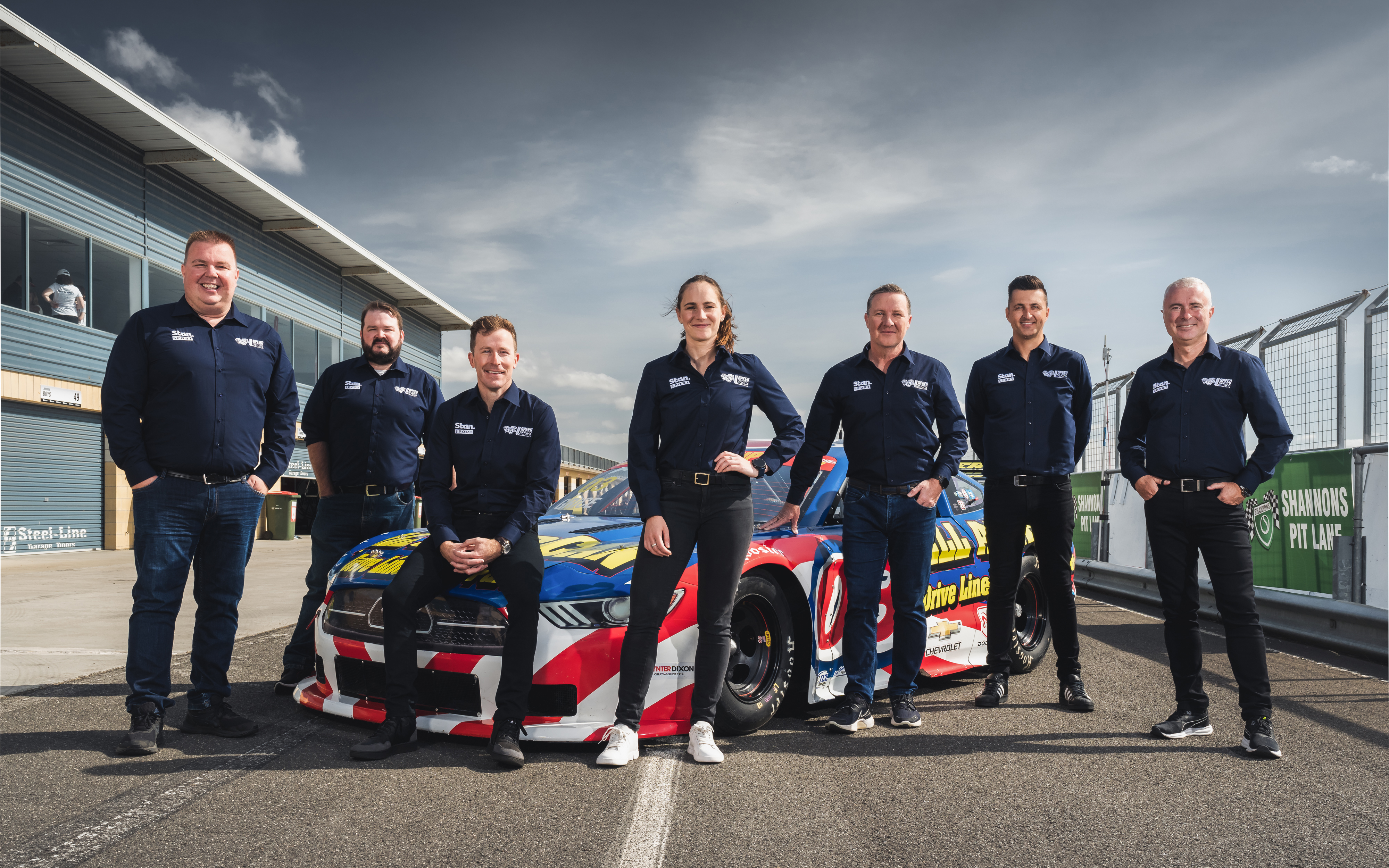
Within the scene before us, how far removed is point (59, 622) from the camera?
7.36 metres

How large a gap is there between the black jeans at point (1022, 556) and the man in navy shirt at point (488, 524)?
2.38 meters

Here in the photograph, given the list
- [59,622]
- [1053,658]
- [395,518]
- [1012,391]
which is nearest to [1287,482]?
[1053,658]

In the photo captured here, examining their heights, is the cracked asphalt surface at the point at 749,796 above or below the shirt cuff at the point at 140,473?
below

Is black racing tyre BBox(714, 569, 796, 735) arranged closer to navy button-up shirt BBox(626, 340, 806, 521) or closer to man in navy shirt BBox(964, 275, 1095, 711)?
navy button-up shirt BBox(626, 340, 806, 521)

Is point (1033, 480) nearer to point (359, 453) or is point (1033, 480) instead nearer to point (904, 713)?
point (904, 713)

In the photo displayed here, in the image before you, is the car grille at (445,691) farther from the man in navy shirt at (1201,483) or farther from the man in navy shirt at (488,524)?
the man in navy shirt at (1201,483)

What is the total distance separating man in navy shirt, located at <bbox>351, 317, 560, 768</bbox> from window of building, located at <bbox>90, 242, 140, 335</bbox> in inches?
610

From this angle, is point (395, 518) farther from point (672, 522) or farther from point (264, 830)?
point (264, 830)

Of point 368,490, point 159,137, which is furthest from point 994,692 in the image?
point 159,137

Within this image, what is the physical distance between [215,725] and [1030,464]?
13.3ft

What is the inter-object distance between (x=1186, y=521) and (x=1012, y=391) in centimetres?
107

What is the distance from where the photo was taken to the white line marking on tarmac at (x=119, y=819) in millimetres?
2582

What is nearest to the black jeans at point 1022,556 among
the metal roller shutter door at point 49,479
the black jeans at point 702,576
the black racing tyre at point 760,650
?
the black racing tyre at point 760,650

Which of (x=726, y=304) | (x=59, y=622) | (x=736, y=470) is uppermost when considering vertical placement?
(x=726, y=304)
